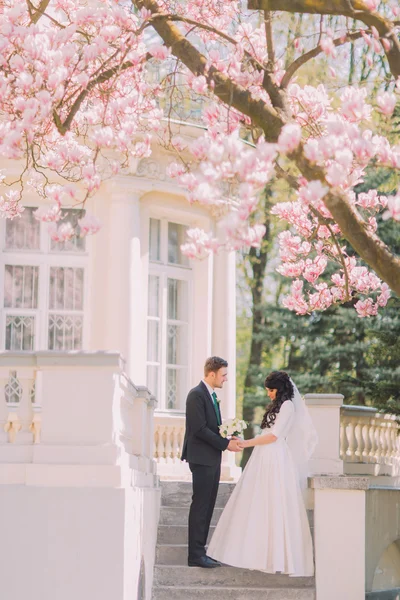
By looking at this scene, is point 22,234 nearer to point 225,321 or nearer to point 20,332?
point 20,332

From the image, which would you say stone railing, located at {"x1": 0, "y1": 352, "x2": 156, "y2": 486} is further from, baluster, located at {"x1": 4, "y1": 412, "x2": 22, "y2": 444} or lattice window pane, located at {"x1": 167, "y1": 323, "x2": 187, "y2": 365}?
lattice window pane, located at {"x1": 167, "y1": 323, "x2": 187, "y2": 365}

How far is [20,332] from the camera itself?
1353cm

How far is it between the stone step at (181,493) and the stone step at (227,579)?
1.78m

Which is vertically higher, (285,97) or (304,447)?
(285,97)

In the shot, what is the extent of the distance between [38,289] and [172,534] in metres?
4.05

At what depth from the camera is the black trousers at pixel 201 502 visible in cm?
977

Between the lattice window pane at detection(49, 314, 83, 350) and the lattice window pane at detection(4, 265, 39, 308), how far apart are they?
343 millimetres

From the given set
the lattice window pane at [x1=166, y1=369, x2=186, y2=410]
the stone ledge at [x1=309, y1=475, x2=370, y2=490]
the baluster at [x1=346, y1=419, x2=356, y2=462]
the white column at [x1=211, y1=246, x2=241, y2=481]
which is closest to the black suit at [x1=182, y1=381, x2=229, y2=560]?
the stone ledge at [x1=309, y1=475, x2=370, y2=490]

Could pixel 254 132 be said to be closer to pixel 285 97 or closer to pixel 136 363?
pixel 285 97

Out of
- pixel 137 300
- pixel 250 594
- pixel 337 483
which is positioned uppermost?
pixel 137 300

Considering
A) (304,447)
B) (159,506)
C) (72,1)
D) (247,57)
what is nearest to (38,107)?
(247,57)

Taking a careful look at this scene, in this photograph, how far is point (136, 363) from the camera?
1364 centimetres

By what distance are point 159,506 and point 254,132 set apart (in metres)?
4.85

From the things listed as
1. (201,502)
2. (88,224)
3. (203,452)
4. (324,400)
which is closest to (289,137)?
(88,224)
